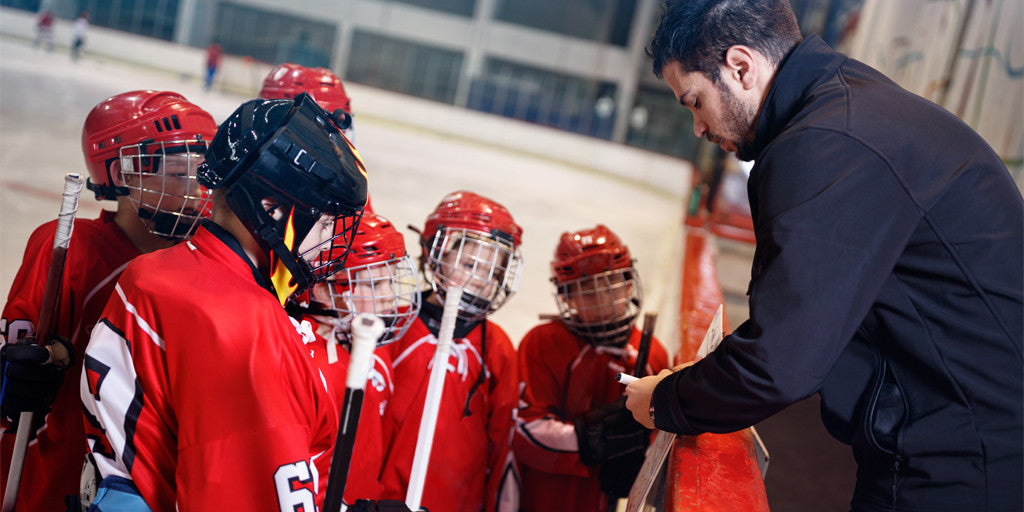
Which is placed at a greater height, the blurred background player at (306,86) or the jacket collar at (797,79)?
the jacket collar at (797,79)

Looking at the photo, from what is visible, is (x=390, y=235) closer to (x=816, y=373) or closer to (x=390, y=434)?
(x=390, y=434)

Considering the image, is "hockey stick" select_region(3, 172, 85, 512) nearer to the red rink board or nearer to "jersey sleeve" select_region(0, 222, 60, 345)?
"jersey sleeve" select_region(0, 222, 60, 345)

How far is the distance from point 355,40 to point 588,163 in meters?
11.7

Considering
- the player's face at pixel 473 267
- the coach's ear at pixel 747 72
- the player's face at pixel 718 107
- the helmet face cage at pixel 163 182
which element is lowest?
the player's face at pixel 473 267

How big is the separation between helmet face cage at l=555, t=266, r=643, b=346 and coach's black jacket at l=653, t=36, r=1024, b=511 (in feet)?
4.19

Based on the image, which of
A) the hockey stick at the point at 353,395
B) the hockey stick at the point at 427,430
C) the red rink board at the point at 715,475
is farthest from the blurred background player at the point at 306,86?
the hockey stick at the point at 353,395

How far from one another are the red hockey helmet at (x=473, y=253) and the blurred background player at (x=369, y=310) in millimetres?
222

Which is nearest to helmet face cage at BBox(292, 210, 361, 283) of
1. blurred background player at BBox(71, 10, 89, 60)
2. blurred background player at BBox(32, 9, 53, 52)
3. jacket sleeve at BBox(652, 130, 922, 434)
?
jacket sleeve at BBox(652, 130, 922, 434)

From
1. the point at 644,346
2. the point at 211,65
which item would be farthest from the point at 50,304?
the point at 211,65

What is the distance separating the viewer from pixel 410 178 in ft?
37.1

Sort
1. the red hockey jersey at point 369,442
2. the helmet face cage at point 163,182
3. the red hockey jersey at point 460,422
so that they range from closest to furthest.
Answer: the helmet face cage at point 163,182, the red hockey jersey at point 369,442, the red hockey jersey at point 460,422

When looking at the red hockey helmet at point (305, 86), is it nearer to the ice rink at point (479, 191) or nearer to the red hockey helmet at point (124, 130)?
the red hockey helmet at point (124, 130)

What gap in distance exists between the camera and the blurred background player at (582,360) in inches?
→ 99.7

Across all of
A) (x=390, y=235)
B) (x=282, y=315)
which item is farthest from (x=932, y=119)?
(x=390, y=235)
